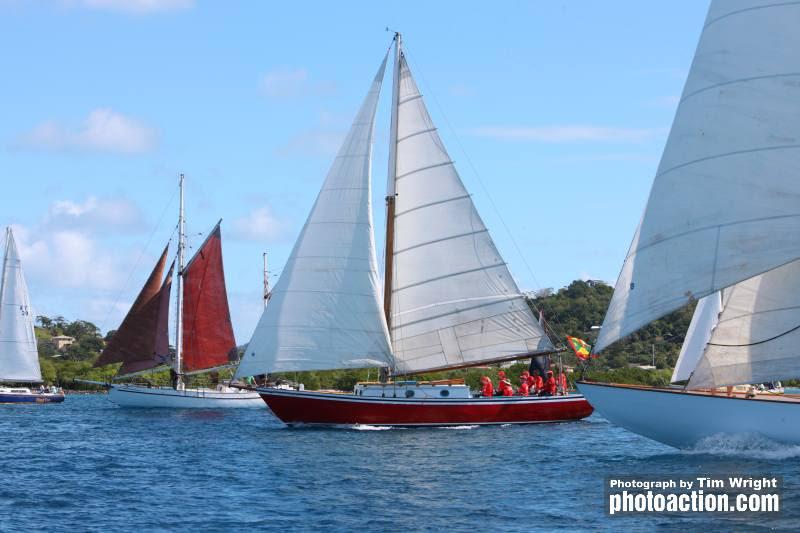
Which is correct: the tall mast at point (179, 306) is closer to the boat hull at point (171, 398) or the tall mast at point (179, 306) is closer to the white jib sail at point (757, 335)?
the boat hull at point (171, 398)

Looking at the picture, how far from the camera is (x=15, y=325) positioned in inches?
3396

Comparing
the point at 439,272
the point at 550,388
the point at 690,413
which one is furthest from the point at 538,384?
the point at 690,413

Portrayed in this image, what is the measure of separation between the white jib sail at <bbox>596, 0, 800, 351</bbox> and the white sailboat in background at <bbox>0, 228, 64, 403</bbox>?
60.6 metres

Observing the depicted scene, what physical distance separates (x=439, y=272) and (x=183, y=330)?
34.0 meters

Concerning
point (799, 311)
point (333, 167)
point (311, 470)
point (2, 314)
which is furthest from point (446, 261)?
point (2, 314)

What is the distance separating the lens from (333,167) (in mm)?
50844

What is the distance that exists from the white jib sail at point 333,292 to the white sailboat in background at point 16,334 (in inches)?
1616

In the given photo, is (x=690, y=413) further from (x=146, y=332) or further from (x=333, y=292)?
(x=146, y=332)

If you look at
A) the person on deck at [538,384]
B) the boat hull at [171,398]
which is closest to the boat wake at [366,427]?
the person on deck at [538,384]

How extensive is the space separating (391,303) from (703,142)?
2042cm

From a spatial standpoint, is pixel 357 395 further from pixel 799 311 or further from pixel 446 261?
pixel 799 311

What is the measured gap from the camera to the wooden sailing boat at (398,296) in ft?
164

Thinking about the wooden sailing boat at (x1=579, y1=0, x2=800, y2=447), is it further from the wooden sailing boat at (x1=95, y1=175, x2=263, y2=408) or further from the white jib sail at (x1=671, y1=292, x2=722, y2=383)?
the wooden sailing boat at (x1=95, y1=175, x2=263, y2=408)

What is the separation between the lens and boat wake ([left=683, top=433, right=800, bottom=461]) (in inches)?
1352
